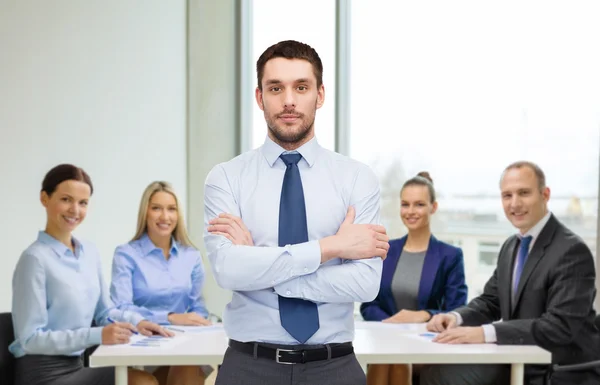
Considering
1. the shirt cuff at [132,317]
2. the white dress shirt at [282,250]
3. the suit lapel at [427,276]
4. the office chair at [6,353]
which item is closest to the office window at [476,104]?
the suit lapel at [427,276]

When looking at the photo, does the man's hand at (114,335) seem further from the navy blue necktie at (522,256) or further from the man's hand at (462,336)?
the navy blue necktie at (522,256)

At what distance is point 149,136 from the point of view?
5926 mm

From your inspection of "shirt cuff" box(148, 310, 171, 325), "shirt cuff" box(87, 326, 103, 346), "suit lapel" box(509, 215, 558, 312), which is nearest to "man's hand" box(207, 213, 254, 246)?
"shirt cuff" box(87, 326, 103, 346)

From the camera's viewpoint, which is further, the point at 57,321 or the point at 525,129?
the point at 525,129

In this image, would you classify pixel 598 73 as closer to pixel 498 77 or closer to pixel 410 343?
pixel 498 77

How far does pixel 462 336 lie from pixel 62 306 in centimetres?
192

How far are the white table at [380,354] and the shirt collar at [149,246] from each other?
0.83 m

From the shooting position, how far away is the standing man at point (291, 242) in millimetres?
1884

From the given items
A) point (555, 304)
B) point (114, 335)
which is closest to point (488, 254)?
point (555, 304)

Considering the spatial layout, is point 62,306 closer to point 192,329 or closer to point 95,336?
point 95,336

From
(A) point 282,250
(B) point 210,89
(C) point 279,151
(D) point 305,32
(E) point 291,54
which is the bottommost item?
(A) point 282,250

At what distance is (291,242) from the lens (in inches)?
77.1

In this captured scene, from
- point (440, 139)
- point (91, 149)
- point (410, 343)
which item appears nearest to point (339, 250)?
point (410, 343)

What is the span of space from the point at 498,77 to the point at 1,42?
366 centimetres
